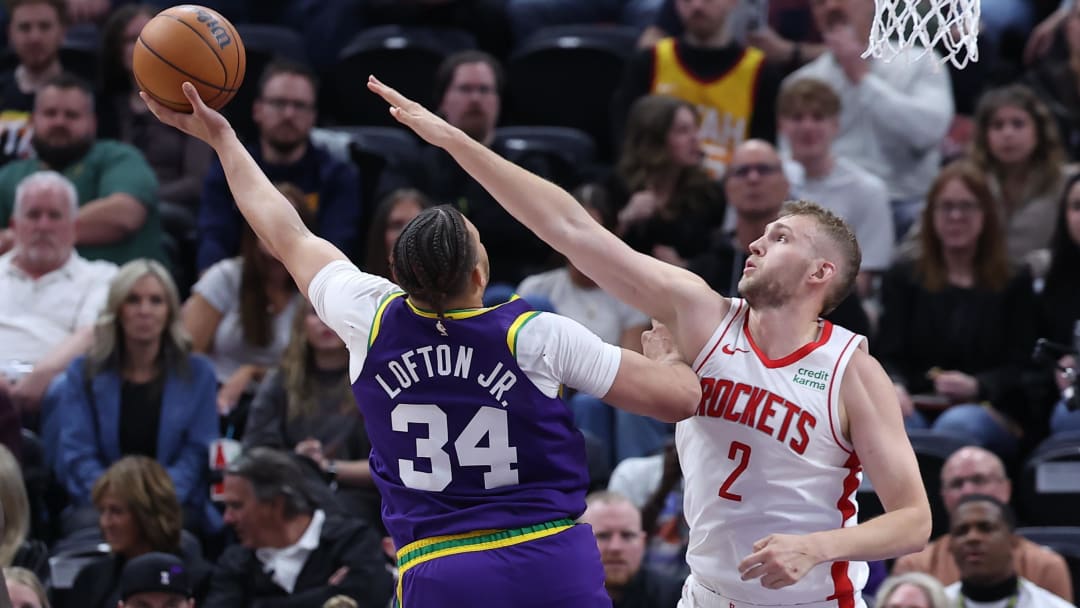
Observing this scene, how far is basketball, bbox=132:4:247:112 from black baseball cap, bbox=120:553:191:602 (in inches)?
101

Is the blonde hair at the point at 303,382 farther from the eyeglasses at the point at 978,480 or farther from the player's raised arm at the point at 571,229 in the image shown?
the player's raised arm at the point at 571,229

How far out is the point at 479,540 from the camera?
16.1 feet

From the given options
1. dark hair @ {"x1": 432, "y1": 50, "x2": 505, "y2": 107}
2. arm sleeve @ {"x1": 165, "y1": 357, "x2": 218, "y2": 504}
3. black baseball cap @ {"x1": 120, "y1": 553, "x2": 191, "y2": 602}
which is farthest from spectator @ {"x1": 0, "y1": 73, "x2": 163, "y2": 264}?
black baseball cap @ {"x1": 120, "y1": 553, "x2": 191, "y2": 602}

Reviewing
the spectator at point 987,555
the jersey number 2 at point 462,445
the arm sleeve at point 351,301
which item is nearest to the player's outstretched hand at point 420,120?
the arm sleeve at point 351,301

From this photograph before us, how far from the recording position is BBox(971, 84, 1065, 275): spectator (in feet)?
31.2

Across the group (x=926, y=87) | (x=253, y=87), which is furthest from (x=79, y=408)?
(x=926, y=87)

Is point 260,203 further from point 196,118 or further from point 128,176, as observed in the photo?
point 128,176

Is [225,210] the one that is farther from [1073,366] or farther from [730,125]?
[1073,366]

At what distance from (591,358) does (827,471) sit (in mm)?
844

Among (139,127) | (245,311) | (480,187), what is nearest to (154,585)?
(245,311)

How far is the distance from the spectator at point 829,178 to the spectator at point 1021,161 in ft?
2.16

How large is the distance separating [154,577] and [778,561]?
12.4 feet

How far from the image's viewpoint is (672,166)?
32.2ft

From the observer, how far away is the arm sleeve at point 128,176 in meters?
9.99
